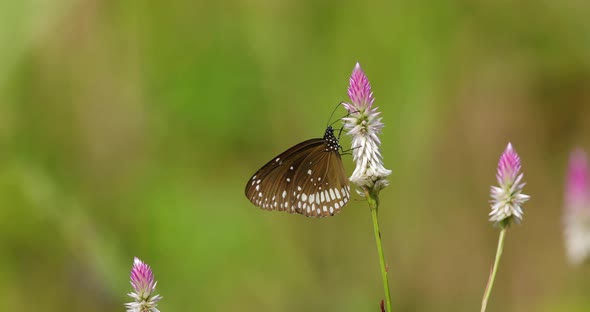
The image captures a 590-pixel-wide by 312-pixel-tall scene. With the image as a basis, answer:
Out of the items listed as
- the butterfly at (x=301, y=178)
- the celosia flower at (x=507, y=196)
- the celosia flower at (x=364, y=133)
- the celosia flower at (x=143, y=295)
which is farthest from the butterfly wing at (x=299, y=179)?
the celosia flower at (x=143, y=295)

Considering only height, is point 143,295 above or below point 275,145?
below

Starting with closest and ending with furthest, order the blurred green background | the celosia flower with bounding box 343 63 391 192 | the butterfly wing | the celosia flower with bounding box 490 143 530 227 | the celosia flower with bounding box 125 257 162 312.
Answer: the celosia flower with bounding box 125 257 162 312, the celosia flower with bounding box 490 143 530 227, the celosia flower with bounding box 343 63 391 192, the butterfly wing, the blurred green background

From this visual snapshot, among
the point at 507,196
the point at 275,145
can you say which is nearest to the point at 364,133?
the point at 507,196

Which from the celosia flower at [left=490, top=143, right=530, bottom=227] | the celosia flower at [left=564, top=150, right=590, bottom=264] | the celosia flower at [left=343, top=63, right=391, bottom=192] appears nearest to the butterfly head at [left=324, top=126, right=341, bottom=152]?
the celosia flower at [left=343, top=63, right=391, bottom=192]

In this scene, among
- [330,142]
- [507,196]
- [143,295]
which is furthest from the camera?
[330,142]

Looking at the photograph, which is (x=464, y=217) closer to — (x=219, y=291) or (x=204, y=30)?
(x=219, y=291)

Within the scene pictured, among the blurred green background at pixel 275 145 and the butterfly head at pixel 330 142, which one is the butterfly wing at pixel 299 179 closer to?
the butterfly head at pixel 330 142

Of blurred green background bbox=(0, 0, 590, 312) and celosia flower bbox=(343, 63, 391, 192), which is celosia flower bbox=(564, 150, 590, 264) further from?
blurred green background bbox=(0, 0, 590, 312)

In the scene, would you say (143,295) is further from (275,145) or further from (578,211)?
(275,145)
